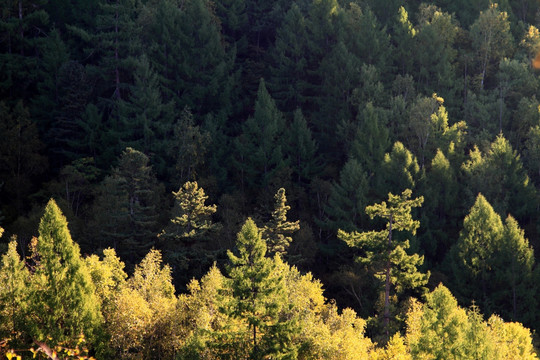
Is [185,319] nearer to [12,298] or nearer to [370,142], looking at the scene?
[12,298]

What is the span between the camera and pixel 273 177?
69.8m

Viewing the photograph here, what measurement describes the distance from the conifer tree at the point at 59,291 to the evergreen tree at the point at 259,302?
747 cm

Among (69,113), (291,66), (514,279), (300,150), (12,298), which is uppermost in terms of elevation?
(291,66)

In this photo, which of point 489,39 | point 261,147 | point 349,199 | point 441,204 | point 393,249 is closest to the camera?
point 393,249

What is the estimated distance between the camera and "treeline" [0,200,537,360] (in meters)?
38.9

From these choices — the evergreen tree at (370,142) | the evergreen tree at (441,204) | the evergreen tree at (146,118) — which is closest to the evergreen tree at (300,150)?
the evergreen tree at (370,142)

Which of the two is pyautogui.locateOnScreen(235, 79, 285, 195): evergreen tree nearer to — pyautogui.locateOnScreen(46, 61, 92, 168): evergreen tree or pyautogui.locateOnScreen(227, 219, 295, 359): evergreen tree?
pyautogui.locateOnScreen(46, 61, 92, 168): evergreen tree

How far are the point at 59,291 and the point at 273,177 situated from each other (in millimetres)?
32309

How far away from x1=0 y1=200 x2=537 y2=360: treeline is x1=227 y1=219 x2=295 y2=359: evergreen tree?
52mm

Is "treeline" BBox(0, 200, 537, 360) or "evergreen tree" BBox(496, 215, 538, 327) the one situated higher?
"evergreen tree" BBox(496, 215, 538, 327)

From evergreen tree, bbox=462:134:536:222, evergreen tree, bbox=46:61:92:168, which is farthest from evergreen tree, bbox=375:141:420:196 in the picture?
evergreen tree, bbox=46:61:92:168

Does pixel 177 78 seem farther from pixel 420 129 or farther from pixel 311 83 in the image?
pixel 420 129

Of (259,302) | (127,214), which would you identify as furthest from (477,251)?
(127,214)

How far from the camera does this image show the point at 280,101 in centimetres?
7981
